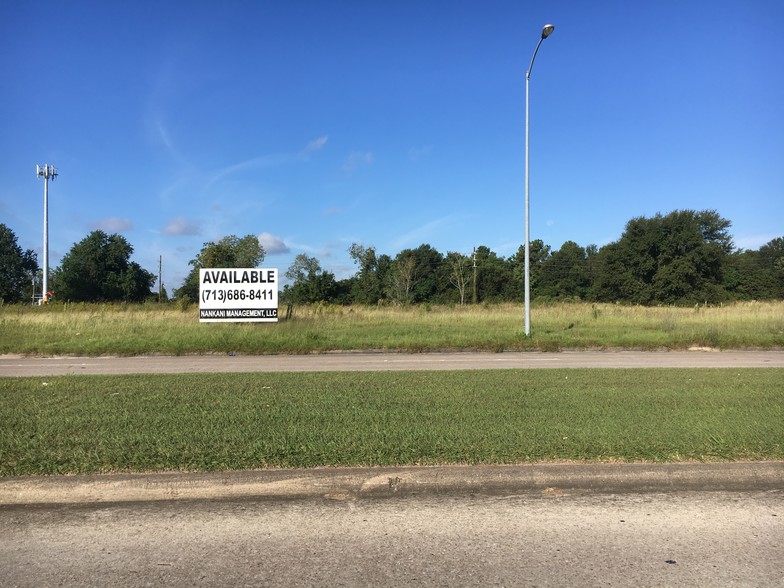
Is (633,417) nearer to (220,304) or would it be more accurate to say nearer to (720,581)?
(720,581)

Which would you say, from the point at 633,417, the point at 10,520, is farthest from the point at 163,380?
the point at 633,417

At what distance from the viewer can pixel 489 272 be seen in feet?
274

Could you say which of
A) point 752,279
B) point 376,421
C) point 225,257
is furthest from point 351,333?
point 752,279

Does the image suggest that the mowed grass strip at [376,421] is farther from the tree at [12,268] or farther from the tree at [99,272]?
the tree at [12,268]

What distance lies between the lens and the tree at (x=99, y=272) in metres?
70.1

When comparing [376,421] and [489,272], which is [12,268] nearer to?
[489,272]

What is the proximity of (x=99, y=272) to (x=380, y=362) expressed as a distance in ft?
235

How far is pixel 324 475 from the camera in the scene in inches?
179

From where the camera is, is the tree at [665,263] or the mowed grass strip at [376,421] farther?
the tree at [665,263]

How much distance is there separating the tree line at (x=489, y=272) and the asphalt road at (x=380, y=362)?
3599cm

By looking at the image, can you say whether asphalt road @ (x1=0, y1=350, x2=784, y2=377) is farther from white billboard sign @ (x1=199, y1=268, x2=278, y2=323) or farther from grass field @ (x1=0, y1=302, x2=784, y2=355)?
white billboard sign @ (x1=199, y1=268, x2=278, y2=323)

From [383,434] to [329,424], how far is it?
783 mm

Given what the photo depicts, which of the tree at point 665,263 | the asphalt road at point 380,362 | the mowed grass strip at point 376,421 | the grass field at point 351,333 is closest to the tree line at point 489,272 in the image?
the tree at point 665,263

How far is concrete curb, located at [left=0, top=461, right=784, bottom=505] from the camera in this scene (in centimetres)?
438
